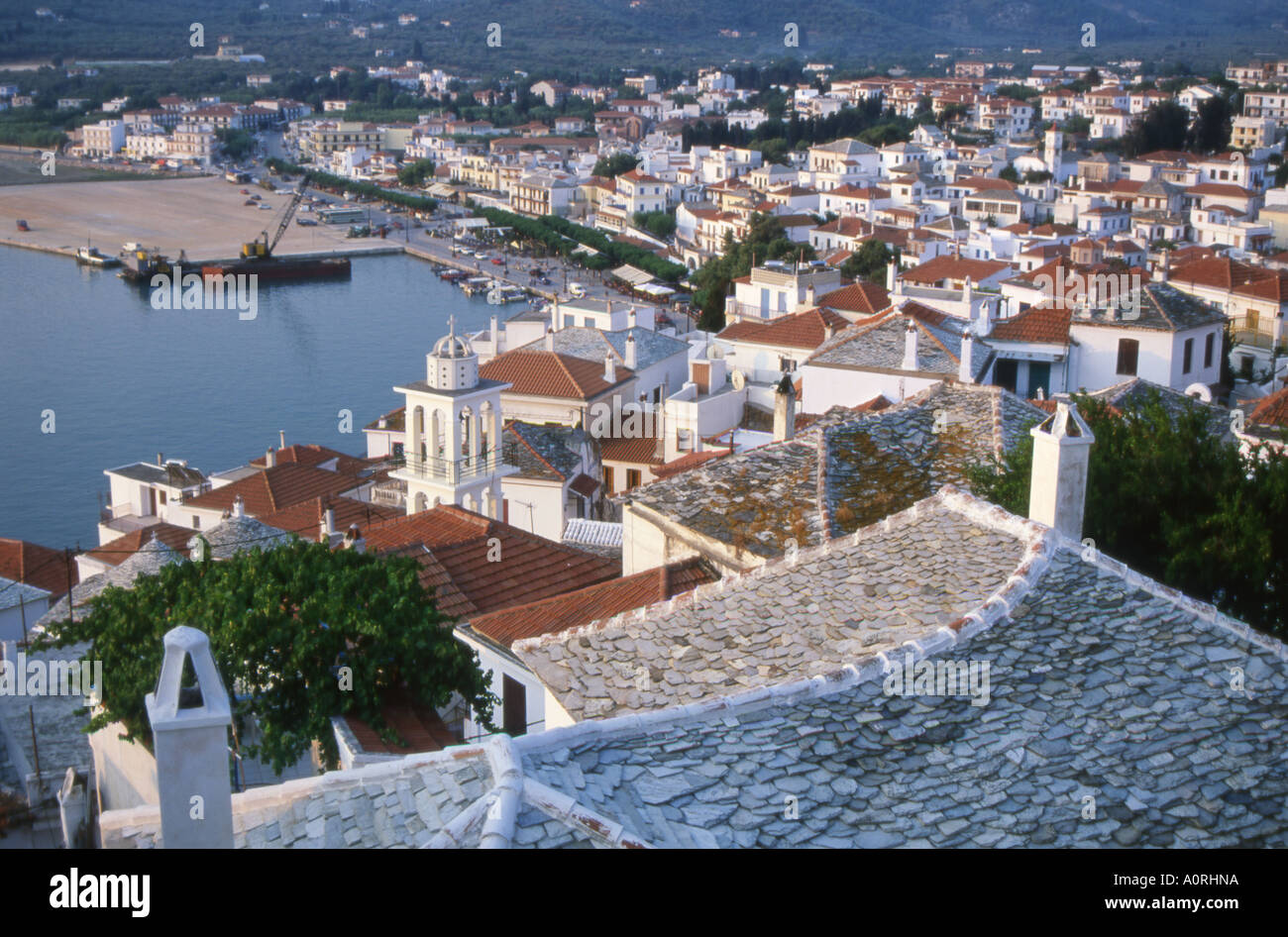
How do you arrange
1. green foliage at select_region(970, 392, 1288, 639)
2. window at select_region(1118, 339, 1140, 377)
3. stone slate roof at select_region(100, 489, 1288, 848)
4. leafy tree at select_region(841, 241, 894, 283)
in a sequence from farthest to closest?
leafy tree at select_region(841, 241, 894, 283), window at select_region(1118, 339, 1140, 377), green foliage at select_region(970, 392, 1288, 639), stone slate roof at select_region(100, 489, 1288, 848)

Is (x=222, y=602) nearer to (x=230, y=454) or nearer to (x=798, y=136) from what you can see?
(x=230, y=454)

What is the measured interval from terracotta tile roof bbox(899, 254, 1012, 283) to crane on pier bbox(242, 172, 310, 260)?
30.6m

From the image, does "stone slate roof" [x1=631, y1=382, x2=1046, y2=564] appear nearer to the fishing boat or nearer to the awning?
the awning

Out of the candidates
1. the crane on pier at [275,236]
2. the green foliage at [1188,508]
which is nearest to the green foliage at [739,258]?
the crane on pier at [275,236]

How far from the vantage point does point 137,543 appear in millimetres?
16281

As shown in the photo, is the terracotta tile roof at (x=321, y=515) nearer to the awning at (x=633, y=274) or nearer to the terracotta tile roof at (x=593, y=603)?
the terracotta tile roof at (x=593, y=603)

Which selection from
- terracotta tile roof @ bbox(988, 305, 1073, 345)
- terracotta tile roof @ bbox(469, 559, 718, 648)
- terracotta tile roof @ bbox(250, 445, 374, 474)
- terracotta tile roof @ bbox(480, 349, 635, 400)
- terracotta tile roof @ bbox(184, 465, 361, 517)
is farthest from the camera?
terracotta tile roof @ bbox(480, 349, 635, 400)

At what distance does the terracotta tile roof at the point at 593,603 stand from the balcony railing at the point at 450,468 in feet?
17.6

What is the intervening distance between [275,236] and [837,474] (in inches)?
2281

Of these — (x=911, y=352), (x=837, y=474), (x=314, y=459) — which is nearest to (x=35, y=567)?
(x=314, y=459)

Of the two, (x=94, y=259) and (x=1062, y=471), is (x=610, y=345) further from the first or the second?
(x=94, y=259)

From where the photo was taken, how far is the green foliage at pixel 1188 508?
20.4 ft

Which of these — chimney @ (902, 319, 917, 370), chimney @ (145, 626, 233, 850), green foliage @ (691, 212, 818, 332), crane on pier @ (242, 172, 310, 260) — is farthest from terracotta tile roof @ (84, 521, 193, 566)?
crane on pier @ (242, 172, 310, 260)

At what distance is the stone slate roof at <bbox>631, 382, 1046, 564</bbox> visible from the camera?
7.31m
